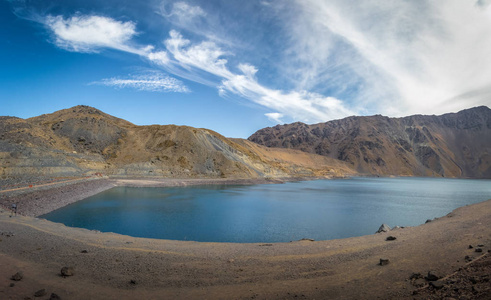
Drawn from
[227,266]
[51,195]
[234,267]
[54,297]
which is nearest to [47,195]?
[51,195]

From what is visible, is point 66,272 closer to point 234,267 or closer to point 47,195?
point 234,267

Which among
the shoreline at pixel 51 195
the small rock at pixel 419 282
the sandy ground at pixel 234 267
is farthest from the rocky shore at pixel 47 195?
the small rock at pixel 419 282

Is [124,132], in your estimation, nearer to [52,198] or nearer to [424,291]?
[52,198]

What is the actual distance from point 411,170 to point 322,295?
22532 cm

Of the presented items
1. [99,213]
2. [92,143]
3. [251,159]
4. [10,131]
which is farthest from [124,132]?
[99,213]

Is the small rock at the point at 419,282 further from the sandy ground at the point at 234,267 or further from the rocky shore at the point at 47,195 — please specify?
the rocky shore at the point at 47,195

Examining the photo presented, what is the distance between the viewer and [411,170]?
196 meters

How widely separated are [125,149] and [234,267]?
80956 millimetres

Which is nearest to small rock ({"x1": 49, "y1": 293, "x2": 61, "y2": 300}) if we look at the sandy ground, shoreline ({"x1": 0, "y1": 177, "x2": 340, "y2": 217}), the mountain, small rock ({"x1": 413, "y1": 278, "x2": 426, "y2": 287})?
the sandy ground

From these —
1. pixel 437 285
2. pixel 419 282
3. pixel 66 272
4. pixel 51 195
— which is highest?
pixel 437 285

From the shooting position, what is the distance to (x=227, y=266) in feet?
33.4

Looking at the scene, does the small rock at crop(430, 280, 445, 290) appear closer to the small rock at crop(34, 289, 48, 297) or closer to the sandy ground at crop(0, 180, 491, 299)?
the sandy ground at crop(0, 180, 491, 299)

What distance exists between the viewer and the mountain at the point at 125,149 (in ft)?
184

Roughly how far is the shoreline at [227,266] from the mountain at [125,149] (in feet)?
150
